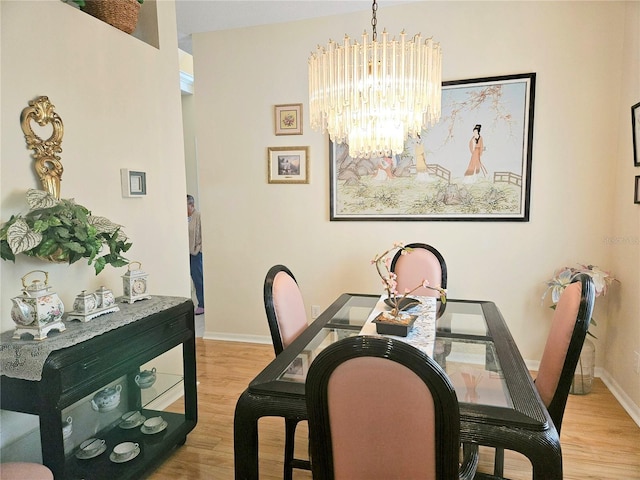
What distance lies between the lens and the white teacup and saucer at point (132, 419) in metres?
2.17

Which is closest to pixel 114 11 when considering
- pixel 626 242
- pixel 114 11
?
pixel 114 11

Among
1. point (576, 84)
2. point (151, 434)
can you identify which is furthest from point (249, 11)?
point (151, 434)

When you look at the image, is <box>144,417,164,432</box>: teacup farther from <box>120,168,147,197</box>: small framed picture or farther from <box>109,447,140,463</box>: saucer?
<box>120,168,147,197</box>: small framed picture

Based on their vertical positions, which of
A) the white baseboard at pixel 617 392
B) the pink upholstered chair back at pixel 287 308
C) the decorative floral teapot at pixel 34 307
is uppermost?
the decorative floral teapot at pixel 34 307

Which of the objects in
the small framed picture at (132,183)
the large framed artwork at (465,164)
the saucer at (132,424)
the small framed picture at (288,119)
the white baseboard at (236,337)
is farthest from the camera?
the white baseboard at (236,337)

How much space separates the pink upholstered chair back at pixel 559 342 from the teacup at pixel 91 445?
2.08 meters

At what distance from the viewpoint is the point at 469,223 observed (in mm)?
3299

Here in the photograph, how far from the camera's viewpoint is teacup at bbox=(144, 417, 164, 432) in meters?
2.22

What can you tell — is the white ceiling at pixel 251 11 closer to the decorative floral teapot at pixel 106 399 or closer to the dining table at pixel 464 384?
the dining table at pixel 464 384

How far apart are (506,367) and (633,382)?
1728 mm

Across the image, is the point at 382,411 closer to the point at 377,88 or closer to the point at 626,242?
the point at 377,88

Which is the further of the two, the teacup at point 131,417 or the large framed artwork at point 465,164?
the large framed artwork at point 465,164

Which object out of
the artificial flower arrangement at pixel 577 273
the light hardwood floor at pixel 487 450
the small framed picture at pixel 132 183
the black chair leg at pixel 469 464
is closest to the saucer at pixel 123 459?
the light hardwood floor at pixel 487 450

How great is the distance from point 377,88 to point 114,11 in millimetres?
1605
